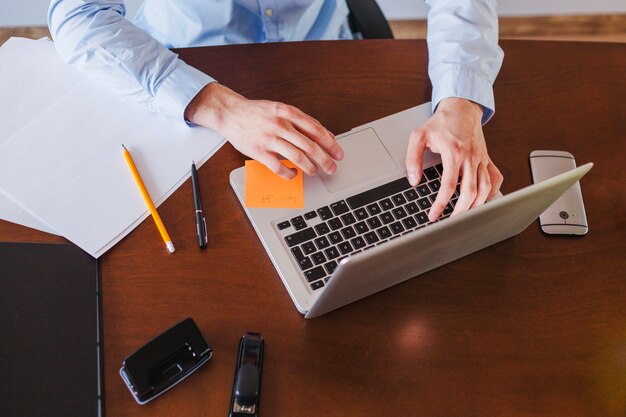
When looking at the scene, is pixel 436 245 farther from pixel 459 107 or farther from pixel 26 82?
pixel 26 82

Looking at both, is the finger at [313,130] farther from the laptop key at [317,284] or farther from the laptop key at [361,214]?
the laptop key at [317,284]

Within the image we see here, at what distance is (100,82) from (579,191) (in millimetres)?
827

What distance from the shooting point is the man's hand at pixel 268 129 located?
0.84 metres

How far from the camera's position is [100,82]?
2.99 ft

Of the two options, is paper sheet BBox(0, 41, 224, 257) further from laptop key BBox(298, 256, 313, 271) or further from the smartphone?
the smartphone

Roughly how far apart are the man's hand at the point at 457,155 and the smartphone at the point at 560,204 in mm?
85

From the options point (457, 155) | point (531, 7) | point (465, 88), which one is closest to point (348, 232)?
point (457, 155)

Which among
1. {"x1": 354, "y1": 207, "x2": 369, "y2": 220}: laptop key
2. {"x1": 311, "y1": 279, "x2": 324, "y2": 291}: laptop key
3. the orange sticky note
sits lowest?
{"x1": 311, "y1": 279, "x2": 324, "y2": 291}: laptop key

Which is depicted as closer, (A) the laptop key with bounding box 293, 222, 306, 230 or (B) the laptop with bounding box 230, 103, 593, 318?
(B) the laptop with bounding box 230, 103, 593, 318

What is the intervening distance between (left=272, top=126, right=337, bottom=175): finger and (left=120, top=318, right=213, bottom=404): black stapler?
297 mm

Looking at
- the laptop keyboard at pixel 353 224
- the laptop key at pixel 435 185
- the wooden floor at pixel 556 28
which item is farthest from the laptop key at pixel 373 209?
the wooden floor at pixel 556 28

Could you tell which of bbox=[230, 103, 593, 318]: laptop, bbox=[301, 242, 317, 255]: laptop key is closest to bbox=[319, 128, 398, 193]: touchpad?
bbox=[230, 103, 593, 318]: laptop

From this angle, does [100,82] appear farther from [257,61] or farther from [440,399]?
[440,399]

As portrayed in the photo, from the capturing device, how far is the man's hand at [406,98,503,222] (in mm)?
833
